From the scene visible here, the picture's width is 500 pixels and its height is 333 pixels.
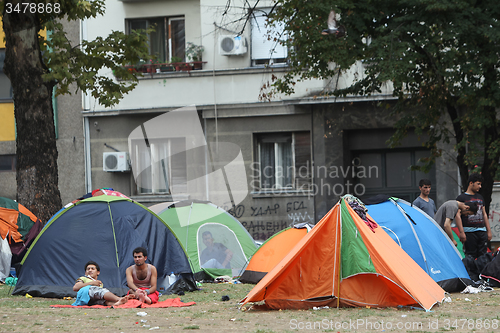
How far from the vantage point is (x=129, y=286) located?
8547 millimetres

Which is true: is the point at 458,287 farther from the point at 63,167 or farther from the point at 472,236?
the point at 63,167

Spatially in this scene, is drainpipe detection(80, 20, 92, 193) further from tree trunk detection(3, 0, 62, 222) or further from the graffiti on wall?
tree trunk detection(3, 0, 62, 222)

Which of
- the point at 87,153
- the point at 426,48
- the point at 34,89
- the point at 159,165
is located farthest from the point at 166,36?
the point at 426,48

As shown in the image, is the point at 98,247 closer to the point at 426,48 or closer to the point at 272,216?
the point at 426,48

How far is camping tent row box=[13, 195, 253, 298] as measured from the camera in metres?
9.22

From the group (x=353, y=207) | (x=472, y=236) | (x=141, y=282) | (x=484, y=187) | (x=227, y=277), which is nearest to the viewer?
(x=353, y=207)

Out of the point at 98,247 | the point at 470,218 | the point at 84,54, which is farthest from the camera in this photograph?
the point at 84,54

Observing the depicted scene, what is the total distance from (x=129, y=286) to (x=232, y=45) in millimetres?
9695

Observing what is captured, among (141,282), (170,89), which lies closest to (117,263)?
(141,282)

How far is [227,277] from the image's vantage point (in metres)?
11.2

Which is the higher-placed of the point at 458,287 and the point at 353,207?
the point at 353,207

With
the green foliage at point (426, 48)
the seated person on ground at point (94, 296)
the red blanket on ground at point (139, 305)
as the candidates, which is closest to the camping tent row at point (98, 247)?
the seated person on ground at point (94, 296)

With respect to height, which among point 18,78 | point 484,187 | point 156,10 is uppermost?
point 156,10

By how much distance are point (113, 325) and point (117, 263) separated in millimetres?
2960
